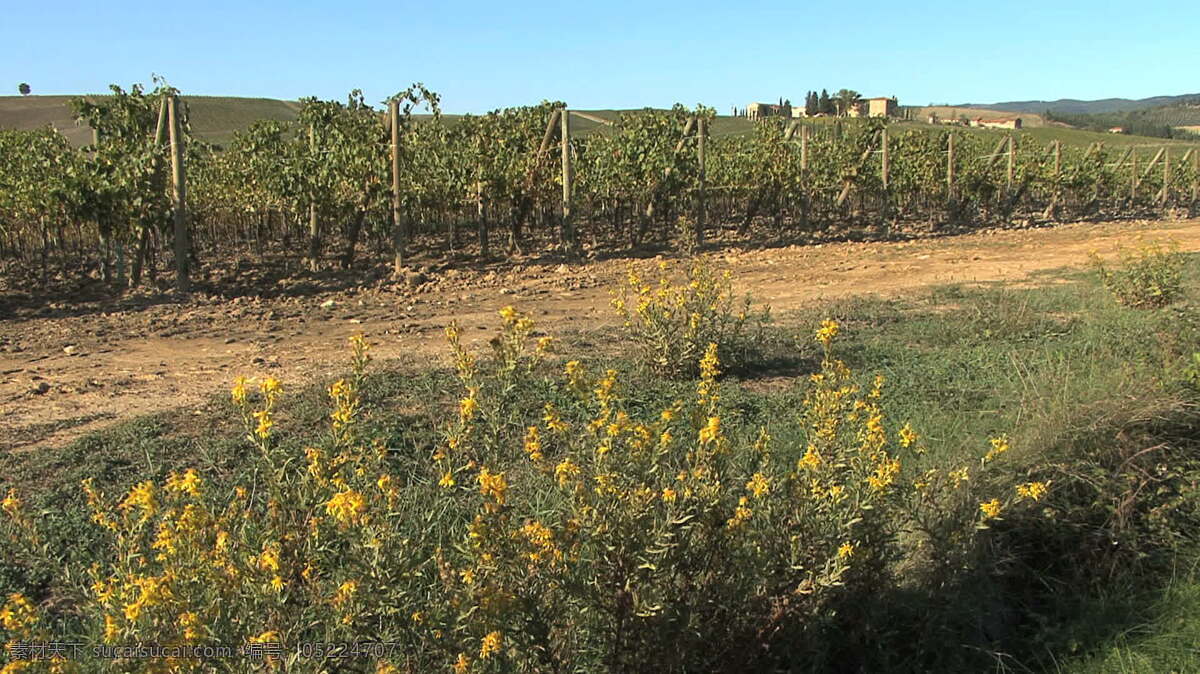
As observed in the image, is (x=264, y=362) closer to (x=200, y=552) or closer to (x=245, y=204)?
(x=200, y=552)

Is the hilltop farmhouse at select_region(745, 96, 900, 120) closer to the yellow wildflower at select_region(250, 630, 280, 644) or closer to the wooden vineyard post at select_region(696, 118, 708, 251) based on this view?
the wooden vineyard post at select_region(696, 118, 708, 251)

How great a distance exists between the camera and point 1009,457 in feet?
13.2

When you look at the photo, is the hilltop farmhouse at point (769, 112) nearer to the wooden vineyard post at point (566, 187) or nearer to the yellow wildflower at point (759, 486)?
the wooden vineyard post at point (566, 187)

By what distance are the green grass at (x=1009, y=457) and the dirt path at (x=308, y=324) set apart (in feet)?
2.59

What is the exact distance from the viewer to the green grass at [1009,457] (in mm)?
3387

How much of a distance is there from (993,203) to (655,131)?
13783 millimetres

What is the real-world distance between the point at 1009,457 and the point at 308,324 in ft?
21.7

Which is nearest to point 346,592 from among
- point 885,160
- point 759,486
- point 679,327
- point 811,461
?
point 759,486

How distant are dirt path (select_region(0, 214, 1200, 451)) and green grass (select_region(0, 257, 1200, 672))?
0.79 metres

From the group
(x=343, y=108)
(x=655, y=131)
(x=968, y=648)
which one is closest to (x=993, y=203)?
(x=655, y=131)

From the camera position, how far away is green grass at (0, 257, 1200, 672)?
3387mm

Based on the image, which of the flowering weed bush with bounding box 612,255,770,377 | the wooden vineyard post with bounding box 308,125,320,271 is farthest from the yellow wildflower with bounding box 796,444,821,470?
the wooden vineyard post with bounding box 308,125,320,271

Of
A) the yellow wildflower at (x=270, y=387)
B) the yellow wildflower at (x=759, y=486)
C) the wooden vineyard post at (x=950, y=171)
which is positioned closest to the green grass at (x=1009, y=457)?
the yellow wildflower at (x=759, y=486)

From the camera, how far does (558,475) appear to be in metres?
2.38
